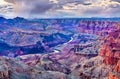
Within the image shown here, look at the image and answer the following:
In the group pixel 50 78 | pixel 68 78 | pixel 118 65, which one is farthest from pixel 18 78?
pixel 118 65

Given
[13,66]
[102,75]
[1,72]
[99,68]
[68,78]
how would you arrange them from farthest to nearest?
[99,68]
[102,75]
[68,78]
[13,66]
[1,72]

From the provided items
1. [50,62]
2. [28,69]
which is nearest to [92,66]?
[50,62]

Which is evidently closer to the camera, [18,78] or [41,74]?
[18,78]

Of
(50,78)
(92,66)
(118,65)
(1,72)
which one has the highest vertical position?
(1,72)

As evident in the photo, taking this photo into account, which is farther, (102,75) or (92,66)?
(92,66)

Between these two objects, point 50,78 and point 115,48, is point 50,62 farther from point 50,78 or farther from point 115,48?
point 50,78

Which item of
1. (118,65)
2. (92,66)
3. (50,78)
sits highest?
(50,78)

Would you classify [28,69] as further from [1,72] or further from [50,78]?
[1,72]

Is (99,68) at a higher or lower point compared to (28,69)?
lower

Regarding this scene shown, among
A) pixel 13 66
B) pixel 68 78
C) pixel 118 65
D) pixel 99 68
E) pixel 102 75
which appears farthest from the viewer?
pixel 99 68
